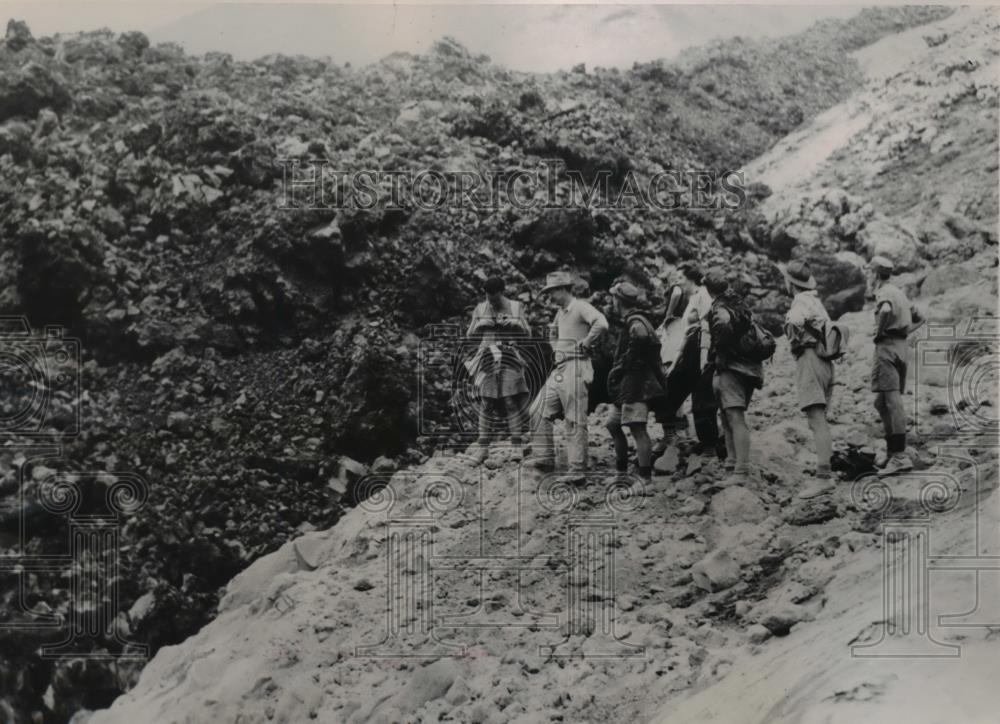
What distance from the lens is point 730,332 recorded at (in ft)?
16.1

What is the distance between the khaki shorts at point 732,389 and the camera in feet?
16.1

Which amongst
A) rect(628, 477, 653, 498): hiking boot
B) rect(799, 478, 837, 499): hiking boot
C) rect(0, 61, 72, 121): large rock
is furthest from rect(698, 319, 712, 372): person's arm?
rect(0, 61, 72, 121): large rock

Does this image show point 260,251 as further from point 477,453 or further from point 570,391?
point 570,391

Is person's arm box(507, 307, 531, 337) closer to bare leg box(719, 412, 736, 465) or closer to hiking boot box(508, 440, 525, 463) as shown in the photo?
hiking boot box(508, 440, 525, 463)

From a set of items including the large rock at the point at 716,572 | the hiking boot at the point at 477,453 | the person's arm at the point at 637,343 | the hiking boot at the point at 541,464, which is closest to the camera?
the large rock at the point at 716,572

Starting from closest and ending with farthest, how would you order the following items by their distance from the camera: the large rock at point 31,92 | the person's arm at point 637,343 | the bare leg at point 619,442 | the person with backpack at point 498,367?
1. the person's arm at point 637,343
2. the bare leg at point 619,442
3. the person with backpack at point 498,367
4. the large rock at point 31,92

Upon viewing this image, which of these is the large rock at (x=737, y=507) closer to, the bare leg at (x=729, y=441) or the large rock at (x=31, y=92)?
the bare leg at (x=729, y=441)

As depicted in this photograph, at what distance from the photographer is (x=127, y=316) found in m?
6.05

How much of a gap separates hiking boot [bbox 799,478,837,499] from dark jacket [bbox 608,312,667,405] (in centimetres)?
93

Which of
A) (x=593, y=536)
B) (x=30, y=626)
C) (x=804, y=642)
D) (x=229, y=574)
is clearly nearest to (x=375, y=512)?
(x=229, y=574)

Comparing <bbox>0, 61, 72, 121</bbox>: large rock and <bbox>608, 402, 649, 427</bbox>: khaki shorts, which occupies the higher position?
<bbox>0, 61, 72, 121</bbox>: large rock

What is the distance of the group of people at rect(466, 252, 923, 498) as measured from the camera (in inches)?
193

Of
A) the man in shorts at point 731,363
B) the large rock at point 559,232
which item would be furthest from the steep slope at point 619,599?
the large rock at point 559,232

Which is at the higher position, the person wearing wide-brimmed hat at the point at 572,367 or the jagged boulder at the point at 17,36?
the jagged boulder at the point at 17,36
